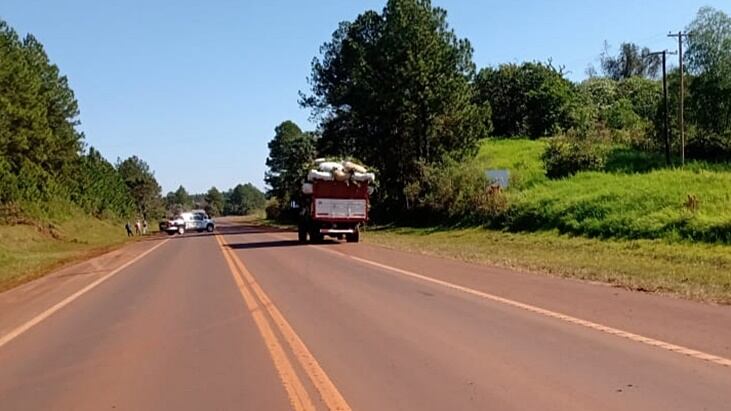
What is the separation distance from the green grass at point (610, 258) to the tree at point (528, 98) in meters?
38.0

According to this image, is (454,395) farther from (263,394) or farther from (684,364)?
(684,364)

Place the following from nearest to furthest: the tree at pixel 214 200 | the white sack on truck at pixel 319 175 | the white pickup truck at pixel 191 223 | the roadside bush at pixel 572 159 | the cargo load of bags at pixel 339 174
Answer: the white sack on truck at pixel 319 175, the cargo load of bags at pixel 339 174, the roadside bush at pixel 572 159, the white pickup truck at pixel 191 223, the tree at pixel 214 200

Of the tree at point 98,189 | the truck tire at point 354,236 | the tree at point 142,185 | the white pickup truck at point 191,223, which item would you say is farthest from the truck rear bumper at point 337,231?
the tree at point 142,185

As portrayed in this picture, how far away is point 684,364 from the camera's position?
25.3 feet

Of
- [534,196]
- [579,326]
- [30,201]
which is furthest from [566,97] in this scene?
[579,326]

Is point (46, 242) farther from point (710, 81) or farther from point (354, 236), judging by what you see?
point (710, 81)

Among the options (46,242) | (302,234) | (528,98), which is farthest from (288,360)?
(528,98)

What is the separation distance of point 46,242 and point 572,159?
30.8 meters

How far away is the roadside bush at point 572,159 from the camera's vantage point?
44.2 meters

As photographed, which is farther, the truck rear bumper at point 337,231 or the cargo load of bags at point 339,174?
the truck rear bumper at point 337,231

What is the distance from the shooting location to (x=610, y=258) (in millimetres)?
21969

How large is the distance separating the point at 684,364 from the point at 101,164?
89007 millimetres

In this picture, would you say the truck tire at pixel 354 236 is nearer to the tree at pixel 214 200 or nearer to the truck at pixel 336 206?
the truck at pixel 336 206

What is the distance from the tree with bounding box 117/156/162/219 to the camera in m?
123
